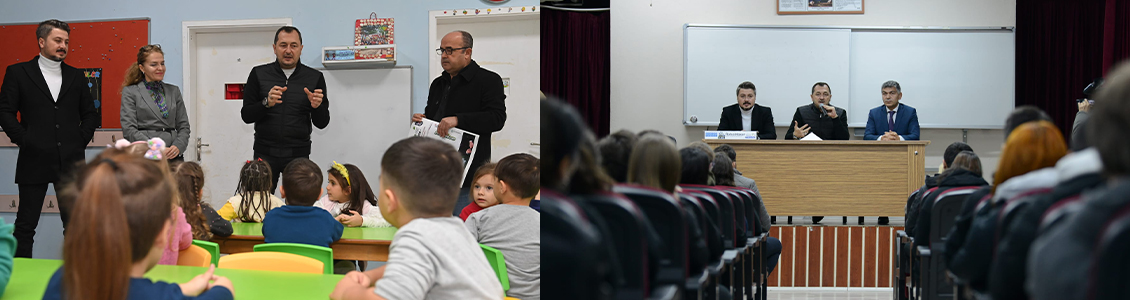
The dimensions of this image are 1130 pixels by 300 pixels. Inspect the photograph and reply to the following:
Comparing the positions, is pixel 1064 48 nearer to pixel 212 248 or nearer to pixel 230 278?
pixel 230 278

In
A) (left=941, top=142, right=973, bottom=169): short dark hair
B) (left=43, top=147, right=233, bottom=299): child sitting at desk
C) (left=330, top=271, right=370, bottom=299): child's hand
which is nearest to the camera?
(left=941, top=142, right=973, bottom=169): short dark hair

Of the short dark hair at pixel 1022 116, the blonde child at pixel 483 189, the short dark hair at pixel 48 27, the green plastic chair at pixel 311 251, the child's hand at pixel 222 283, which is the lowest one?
the green plastic chair at pixel 311 251

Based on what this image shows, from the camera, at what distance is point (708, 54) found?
15.7 inches

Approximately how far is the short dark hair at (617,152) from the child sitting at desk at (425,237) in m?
0.57

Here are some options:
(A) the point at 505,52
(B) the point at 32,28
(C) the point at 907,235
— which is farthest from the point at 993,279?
(B) the point at 32,28

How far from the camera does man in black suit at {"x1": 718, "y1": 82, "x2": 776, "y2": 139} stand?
423 mm

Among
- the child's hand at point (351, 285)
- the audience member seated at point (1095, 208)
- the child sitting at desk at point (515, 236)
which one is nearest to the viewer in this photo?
the audience member seated at point (1095, 208)

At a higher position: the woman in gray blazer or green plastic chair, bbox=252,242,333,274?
the woman in gray blazer

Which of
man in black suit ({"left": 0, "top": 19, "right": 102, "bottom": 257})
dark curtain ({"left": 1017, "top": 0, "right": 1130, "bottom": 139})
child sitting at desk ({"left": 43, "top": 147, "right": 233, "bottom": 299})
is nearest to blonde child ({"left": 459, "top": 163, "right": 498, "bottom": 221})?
child sitting at desk ({"left": 43, "top": 147, "right": 233, "bottom": 299})

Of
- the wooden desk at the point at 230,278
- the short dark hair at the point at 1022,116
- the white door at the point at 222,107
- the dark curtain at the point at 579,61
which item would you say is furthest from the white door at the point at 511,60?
the short dark hair at the point at 1022,116

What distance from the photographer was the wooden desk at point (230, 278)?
105 centimetres

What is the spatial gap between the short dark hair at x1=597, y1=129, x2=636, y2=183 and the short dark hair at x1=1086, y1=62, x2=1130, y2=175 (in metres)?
0.21

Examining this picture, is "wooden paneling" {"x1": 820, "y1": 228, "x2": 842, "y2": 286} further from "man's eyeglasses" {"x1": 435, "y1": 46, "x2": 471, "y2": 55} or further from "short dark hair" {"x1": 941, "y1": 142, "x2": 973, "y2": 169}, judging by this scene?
"man's eyeglasses" {"x1": 435, "y1": 46, "x2": 471, "y2": 55}

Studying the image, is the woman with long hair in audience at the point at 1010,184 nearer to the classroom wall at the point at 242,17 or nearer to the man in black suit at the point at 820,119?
the man in black suit at the point at 820,119
